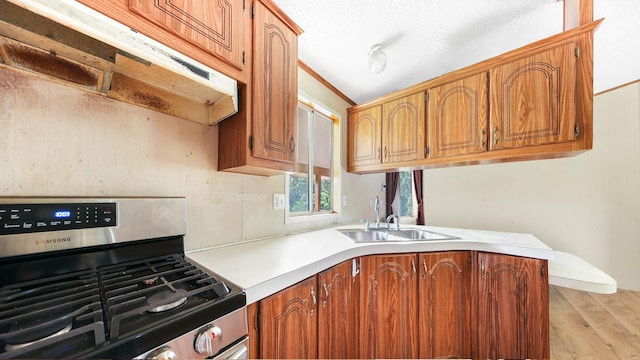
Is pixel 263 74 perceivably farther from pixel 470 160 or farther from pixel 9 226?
pixel 470 160

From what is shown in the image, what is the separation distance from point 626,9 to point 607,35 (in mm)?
296

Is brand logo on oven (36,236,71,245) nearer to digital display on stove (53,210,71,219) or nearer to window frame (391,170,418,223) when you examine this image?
digital display on stove (53,210,71,219)

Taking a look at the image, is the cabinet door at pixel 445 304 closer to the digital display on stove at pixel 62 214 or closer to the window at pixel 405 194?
the digital display on stove at pixel 62 214

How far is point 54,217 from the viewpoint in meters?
0.80

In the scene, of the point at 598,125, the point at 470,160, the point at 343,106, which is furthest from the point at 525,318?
the point at 598,125

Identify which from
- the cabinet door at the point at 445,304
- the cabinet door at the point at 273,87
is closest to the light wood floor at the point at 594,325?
the cabinet door at the point at 445,304

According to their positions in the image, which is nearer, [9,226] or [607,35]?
[9,226]

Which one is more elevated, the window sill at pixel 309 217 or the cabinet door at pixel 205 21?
the cabinet door at pixel 205 21

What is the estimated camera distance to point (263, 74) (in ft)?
3.92

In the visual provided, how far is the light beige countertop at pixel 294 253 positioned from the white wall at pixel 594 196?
5.24ft

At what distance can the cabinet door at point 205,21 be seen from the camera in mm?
811

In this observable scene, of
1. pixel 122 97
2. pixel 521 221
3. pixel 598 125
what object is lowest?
pixel 521 221

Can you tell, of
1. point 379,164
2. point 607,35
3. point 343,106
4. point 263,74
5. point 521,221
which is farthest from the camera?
point 521,221

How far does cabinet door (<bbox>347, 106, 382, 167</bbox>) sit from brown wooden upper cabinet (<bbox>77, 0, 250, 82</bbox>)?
1504 millimetres
